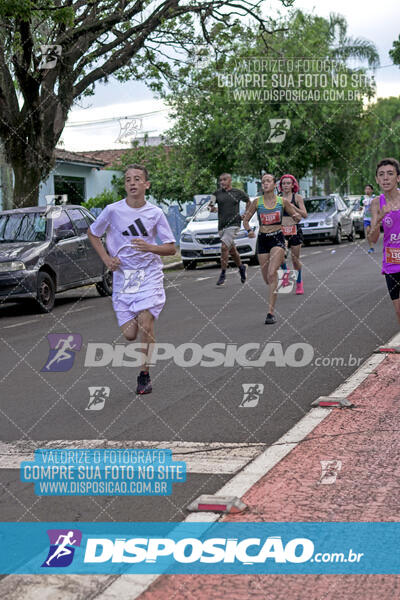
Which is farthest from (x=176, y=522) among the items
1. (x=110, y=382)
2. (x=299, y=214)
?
(x=299, y=214)

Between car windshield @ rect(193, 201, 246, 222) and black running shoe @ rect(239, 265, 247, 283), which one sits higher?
car windshield @ rect(193, 201, 246, 222)

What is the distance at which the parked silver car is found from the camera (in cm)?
3234

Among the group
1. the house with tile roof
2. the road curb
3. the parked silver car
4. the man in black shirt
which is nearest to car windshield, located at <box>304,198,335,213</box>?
the parked silver car

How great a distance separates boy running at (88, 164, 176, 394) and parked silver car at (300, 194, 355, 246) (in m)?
24.6

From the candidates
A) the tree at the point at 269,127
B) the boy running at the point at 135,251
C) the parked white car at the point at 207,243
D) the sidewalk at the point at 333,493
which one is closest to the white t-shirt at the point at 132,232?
the boy running at the point at 135,251

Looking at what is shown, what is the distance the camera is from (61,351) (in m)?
10.3

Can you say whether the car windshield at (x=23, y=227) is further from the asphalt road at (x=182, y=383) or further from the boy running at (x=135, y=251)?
the boy running at (x=135, y=251)

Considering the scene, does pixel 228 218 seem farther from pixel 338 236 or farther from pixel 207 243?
pixel 338 236

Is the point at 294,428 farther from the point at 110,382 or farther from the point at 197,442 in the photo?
the point at 110,382

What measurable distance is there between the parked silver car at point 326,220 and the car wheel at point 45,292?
17.9m

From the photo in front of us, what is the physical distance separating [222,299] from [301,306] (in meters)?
1.85

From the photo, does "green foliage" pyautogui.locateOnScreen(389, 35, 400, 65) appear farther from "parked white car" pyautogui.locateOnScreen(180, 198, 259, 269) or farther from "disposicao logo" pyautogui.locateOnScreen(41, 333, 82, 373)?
"disposicao logo" pyautogui.locateOnScreen(41, 333, 82, 373)

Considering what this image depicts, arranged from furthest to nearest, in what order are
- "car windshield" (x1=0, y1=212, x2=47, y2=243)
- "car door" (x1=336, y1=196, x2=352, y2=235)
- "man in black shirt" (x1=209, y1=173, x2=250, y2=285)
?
"car door" (x1=336, y1=196, x2=352, y2=235) < "man in black shirt" (x1=209, y1=173, x2=250, y2=285) < "car windshield" (x1=0, y1=212, x2=47, y2=243)

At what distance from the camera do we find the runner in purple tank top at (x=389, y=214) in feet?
26.0
